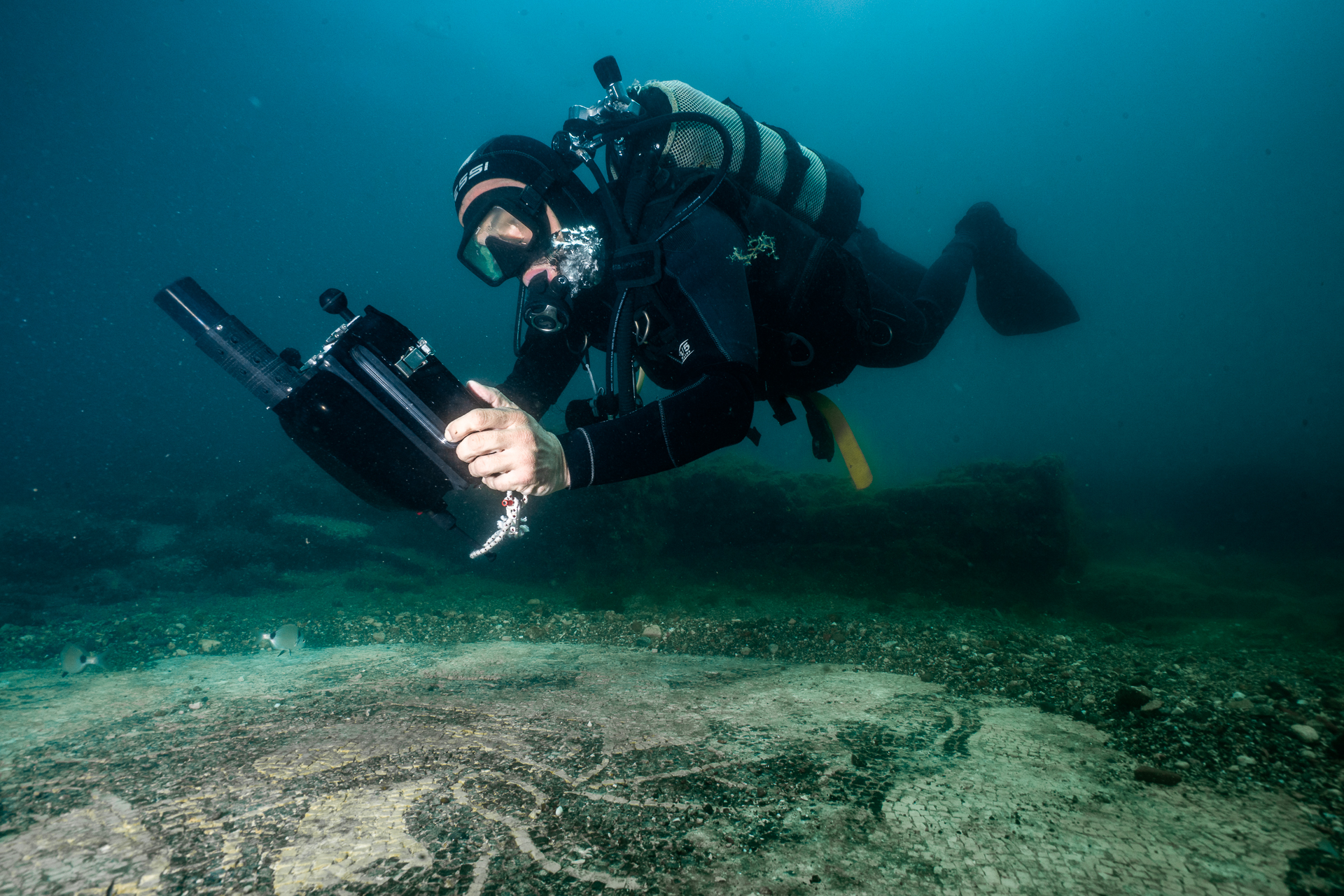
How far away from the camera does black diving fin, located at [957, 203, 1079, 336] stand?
5.00 metres

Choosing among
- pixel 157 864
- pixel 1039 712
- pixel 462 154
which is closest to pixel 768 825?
pixel 157 864

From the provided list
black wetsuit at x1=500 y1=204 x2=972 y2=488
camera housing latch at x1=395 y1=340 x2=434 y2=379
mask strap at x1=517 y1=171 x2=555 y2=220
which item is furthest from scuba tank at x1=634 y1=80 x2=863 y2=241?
camera housing latch at x1=395 y1=340 x2=434 y2=379

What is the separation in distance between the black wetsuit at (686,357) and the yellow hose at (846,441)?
0.20 metres

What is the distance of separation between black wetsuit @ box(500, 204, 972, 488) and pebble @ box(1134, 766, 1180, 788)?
5.70 ft

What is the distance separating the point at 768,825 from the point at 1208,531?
1973cm

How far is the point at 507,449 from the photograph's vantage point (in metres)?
1.79

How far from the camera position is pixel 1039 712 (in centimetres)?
236

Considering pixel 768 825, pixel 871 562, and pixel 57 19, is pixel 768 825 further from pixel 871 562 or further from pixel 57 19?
pixel 57 19

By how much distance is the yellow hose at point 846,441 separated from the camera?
3.55 m

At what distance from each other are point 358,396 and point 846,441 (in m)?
2.97

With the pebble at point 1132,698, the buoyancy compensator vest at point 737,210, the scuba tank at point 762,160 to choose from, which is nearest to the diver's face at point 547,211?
the buoyancy compensator vest at point 737,210

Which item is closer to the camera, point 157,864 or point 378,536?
point 157,864

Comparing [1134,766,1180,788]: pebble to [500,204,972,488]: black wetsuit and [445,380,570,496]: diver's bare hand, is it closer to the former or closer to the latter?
[500,204,972,488]: black wetsuit

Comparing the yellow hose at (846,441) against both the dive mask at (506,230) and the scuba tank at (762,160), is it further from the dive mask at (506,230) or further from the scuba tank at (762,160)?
the dive mask at (506,230)
